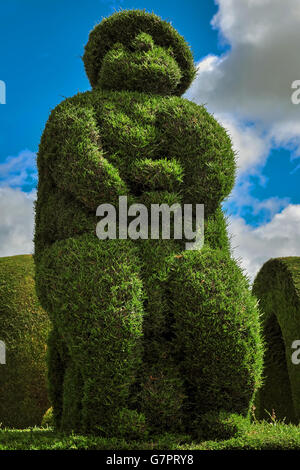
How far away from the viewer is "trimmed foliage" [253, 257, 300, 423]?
709 centimetres

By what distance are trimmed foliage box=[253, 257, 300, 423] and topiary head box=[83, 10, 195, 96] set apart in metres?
3.39

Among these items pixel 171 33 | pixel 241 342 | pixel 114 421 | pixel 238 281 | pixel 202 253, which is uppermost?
pixel 171 33

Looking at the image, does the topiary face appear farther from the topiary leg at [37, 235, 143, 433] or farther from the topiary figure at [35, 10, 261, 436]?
the topiary leg at [37, 235, 143, 433]

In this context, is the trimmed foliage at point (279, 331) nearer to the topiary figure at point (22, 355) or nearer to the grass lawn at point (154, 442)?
the grass lawn at point (154, 442)

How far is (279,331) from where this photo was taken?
27.1 feet

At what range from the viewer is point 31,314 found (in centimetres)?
795

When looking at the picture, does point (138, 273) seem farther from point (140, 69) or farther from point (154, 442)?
point (140, 69)

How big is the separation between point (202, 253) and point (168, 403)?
1557 mm

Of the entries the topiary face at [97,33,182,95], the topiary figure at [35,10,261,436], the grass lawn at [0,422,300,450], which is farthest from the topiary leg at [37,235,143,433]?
the topiary face at [97,33,182,95]

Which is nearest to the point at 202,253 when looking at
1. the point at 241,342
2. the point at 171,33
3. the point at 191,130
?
the point at 241,342

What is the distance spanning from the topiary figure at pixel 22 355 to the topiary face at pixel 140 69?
4114mm

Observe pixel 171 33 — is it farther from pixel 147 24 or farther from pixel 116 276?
pixel 116 276

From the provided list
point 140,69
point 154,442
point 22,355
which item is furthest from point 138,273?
point 22,355

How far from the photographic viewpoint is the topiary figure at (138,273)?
14.3 ft
